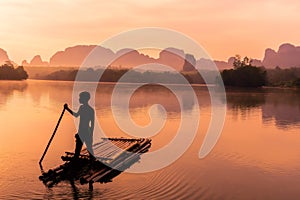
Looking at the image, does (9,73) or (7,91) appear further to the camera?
(9,73)

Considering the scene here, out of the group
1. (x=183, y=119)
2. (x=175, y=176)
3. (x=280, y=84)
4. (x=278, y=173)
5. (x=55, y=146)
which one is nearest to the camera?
(x=175, y=176)

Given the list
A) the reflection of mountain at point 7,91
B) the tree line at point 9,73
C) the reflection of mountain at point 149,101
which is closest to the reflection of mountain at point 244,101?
the reflection of mountain at point 149,101

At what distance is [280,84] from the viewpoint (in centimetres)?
18512

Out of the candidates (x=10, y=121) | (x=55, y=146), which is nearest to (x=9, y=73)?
(x=10, y=121)

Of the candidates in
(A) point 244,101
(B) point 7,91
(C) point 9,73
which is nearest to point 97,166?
(A) point 244,101

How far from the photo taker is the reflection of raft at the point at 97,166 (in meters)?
17.0

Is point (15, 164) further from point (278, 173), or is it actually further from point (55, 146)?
point (278, 173)

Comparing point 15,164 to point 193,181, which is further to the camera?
point 15,164

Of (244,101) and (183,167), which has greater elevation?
(244,101)

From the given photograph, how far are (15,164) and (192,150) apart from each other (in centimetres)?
1186

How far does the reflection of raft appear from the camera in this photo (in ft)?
55.9

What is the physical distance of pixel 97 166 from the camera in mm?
19094

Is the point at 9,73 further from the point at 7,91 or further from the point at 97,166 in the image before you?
the point at 97,166

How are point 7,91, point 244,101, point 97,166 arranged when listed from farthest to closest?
point 7,91 < point 244,101 < point 97,166
